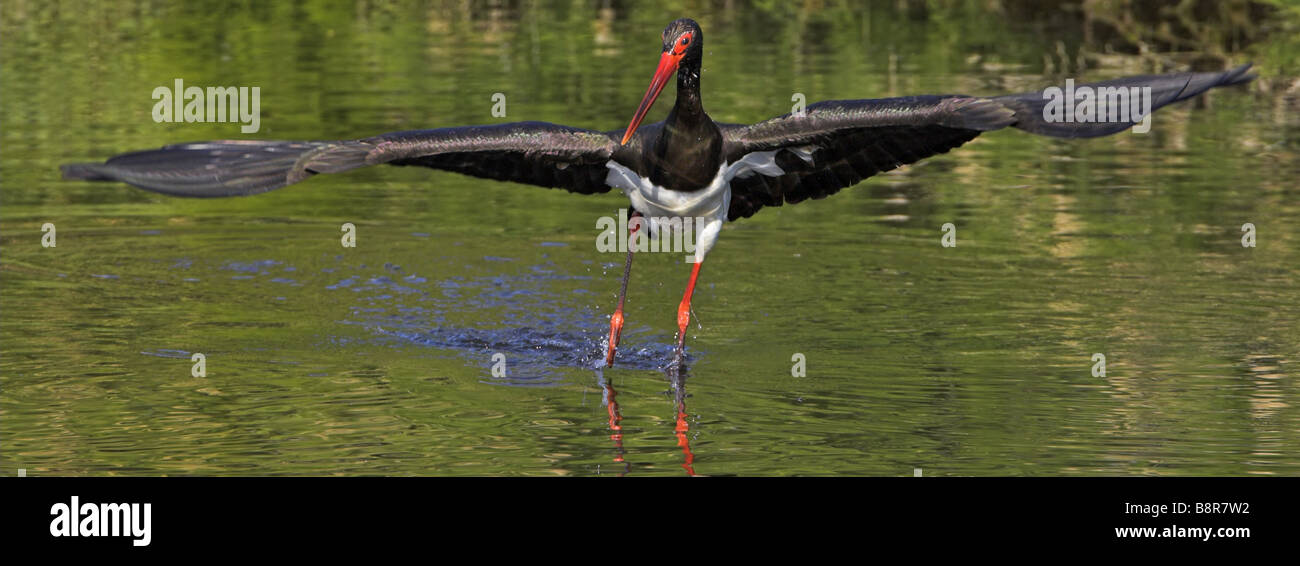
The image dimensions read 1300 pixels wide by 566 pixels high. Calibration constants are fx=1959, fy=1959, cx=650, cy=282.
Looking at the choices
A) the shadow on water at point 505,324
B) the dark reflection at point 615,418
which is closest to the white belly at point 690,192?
the shadow on water at point 505,324

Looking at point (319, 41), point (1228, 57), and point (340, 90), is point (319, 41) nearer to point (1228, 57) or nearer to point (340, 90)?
point (340, 90)

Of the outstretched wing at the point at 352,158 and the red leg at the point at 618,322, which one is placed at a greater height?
the outstretched wing at the point at 352,158

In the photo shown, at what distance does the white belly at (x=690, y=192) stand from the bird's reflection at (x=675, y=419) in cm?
86

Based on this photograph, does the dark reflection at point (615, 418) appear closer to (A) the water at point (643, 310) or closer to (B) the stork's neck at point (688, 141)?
(A) the water at point (643, 310)

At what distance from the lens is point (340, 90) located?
2130 cm

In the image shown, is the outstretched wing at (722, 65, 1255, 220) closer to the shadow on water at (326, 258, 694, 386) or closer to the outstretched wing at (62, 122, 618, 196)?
the outstretched wing at (62, 122, 618, 196)

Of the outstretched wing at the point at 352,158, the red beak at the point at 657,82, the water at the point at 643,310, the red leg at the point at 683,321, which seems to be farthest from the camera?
the red leg at the point at 683,321

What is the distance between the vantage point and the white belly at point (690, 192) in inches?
421

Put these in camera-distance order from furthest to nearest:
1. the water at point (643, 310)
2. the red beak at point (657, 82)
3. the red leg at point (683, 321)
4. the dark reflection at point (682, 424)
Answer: the red leg at point (683, 321)
the red beak at point (657, 82)
the water at point (643, 310)
the dark reflection at point (682, 424)

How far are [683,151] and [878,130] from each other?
105 cm

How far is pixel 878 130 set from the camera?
1017 centimetres

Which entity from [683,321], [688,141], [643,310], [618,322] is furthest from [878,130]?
[643,310]

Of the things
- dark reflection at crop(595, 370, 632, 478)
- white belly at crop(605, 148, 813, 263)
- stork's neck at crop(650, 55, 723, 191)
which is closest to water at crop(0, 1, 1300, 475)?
dark reflection at crop(595, 370, 632, 478)
